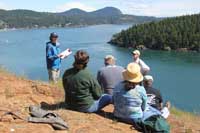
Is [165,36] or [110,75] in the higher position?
[110,75]

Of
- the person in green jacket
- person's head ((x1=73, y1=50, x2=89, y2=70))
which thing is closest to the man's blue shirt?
the person in green jacket

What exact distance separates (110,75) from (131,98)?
181cm

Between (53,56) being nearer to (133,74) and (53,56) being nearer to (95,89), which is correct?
(95,89)

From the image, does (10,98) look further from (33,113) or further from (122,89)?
(122,89)

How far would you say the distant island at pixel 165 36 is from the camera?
127812 mm

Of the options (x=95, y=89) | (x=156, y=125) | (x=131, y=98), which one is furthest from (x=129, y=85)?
(x=156, y=125)

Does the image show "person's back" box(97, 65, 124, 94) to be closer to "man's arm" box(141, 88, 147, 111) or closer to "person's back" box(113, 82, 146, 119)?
"person's back" box(113, 82, 146, 119)

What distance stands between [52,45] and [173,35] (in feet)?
416

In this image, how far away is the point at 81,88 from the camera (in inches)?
288

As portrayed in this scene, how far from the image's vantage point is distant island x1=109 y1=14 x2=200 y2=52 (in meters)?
128

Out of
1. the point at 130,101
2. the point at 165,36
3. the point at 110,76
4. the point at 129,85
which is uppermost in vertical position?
the point at 129,85

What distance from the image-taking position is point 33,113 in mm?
6785

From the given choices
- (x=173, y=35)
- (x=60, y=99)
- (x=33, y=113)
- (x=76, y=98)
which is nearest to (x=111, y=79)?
(x=60, y=99)

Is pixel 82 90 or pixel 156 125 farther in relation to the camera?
pixel 82 90
